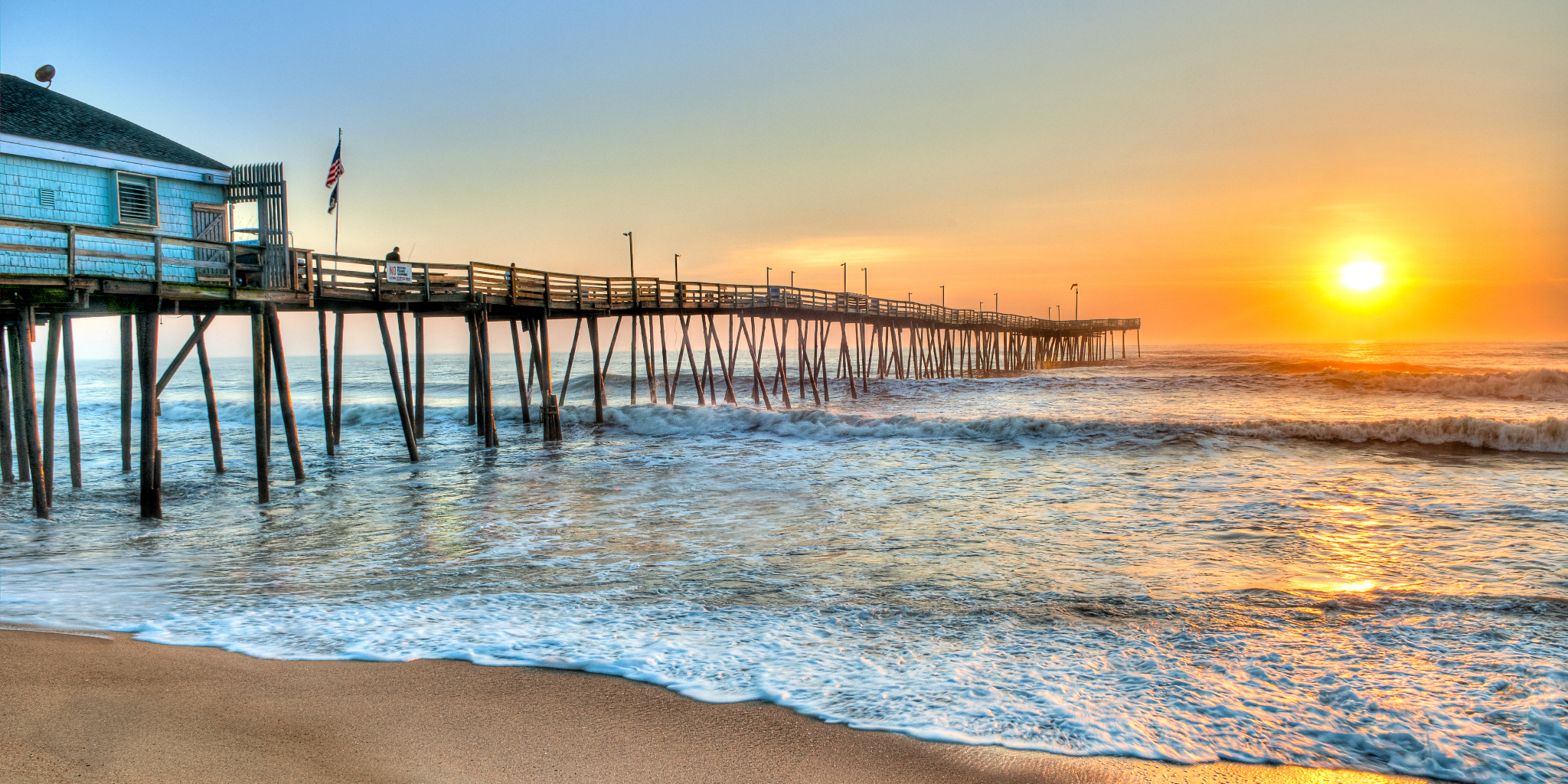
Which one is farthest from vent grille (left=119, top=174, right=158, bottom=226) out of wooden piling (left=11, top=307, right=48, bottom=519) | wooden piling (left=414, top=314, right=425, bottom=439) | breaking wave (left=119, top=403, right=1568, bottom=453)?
breaking wave (left=119, top=403, right=1568, bottom=453)

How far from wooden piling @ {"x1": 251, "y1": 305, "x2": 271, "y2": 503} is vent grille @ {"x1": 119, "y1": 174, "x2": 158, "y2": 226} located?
6.56ft

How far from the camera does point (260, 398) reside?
14.1m

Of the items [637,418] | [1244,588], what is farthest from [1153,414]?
[1244,588]

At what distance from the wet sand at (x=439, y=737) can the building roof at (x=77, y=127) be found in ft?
34.4

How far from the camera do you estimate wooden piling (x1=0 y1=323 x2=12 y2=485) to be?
13.8m

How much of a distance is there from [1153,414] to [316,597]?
26.6 m

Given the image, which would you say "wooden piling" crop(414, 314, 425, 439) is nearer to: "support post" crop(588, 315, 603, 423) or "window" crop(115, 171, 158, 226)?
"support post" crop(588, 315, 603, 423)

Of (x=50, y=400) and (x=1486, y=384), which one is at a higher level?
(x=50, y=400)

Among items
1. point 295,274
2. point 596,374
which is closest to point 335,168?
point 295,274

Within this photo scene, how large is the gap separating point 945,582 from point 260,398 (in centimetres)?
1143

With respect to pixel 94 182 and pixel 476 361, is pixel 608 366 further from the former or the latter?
pixel 94 182

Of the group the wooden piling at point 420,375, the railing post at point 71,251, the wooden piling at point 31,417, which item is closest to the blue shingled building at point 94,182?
the railing post at point 71,251

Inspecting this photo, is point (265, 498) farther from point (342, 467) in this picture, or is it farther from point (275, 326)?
point (342, 467)

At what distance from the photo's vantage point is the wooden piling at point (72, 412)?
15297 mm
